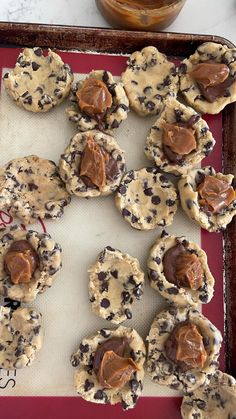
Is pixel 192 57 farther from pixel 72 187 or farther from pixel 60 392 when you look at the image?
pixel 60 392

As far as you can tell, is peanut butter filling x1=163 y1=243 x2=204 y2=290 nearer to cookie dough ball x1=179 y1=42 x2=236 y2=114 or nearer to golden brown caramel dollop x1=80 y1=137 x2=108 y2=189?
golden brown caramel dollop x1=80 y1=137 x2=108 y2=189

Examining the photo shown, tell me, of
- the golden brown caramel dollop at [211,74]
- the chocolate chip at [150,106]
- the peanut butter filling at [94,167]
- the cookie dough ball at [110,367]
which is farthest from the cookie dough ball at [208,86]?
the cookie dough ball at [110,367]

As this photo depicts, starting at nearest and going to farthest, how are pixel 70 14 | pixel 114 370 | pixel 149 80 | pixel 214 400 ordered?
pixel 114 370, pixel 214 400, pixel 149 80, pixel 70 14

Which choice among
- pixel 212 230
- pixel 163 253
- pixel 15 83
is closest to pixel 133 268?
pixel 163 253

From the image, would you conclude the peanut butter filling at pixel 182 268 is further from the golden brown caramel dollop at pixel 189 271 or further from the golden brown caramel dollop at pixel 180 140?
the golden brown caramel dollop at pixel 180 140

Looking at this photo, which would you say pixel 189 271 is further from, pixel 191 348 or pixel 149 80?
pixel 149 80

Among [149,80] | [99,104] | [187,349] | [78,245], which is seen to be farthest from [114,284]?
[149,80]
